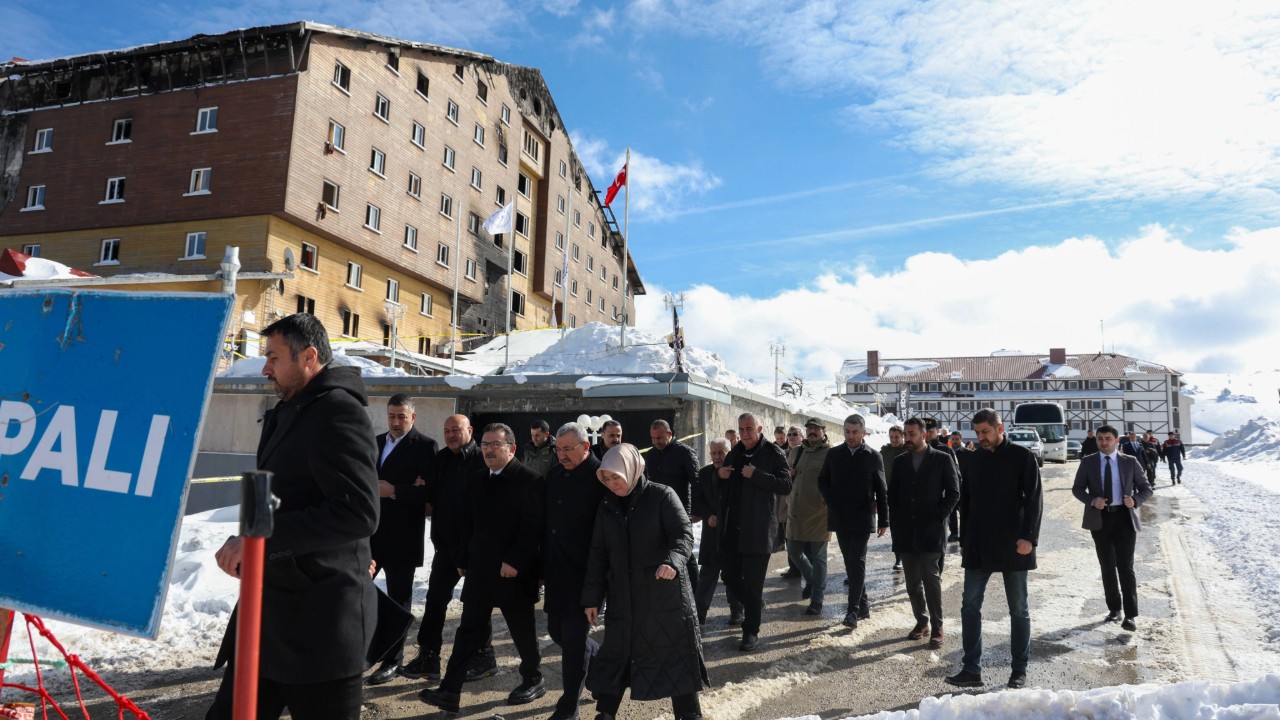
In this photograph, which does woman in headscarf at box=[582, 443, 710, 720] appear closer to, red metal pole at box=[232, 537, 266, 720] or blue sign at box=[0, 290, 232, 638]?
blue sign at box=[0, 290, 232, 638]

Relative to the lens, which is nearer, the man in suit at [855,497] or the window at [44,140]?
the man in suit at [855,497]

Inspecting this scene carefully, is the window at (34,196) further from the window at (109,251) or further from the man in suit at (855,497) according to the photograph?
the man in suit at (855,497)

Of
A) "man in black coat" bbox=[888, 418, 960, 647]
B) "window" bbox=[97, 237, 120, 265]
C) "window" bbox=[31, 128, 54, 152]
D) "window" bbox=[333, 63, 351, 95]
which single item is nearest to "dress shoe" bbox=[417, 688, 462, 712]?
"man in black coat" bbox=[888, 418, 960, 647]

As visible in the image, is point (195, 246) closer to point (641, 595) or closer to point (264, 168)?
point (264, 168)

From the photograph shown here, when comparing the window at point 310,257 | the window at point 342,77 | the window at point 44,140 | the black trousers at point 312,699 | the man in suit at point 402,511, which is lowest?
the black trousers at point 312,699

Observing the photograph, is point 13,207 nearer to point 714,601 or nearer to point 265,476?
point 714,601

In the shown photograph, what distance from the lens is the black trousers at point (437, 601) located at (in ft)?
18.9

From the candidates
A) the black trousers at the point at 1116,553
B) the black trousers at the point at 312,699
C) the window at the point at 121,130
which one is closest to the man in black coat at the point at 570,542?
the black trousers at the point at 312,699

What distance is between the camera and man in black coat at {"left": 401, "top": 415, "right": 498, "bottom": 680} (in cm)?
575

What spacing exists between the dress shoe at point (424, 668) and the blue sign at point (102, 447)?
3421 mm

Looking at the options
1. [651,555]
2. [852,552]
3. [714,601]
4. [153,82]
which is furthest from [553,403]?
[153,82]

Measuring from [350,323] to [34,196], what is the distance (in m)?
11.7

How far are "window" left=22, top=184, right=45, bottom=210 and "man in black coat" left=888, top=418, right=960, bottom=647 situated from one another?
3182cm

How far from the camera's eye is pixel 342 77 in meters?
27.5
